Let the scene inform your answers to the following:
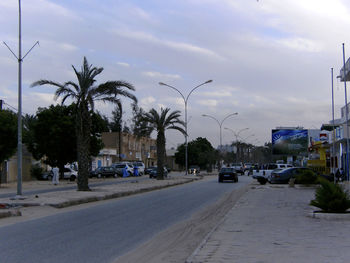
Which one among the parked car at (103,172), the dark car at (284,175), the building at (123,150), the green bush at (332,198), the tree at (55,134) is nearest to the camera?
the green bush at (332,198)

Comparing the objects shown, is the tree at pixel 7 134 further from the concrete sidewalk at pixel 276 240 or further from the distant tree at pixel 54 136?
the concrete sidewalk at pixel 276 240

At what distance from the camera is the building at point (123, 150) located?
258 feet

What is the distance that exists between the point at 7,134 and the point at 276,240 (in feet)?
99.6

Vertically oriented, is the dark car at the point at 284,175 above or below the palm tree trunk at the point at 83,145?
below

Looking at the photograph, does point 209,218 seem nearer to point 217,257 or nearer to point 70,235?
point 70,235

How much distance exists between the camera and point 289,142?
73438 millimetres

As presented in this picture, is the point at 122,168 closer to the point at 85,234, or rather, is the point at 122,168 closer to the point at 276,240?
the point at 85,234

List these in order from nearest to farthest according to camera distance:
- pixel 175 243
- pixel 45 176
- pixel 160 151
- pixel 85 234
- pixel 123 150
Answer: pixel 175 243
pixel 85 234
pixel 160 151
pixel 45 176
pixel 123 150

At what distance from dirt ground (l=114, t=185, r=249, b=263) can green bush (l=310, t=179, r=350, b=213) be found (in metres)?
3.36

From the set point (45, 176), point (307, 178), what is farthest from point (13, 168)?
point (307, 178)

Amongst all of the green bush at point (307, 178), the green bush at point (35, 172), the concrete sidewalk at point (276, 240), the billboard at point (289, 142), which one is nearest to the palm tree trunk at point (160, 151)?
the green bush at point (35, 172)

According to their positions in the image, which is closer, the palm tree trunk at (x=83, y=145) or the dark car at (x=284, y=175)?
the palm tree trunk at (x=83, y=145)

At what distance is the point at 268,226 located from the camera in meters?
12.4

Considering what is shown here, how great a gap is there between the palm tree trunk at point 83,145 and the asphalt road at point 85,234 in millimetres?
9622
